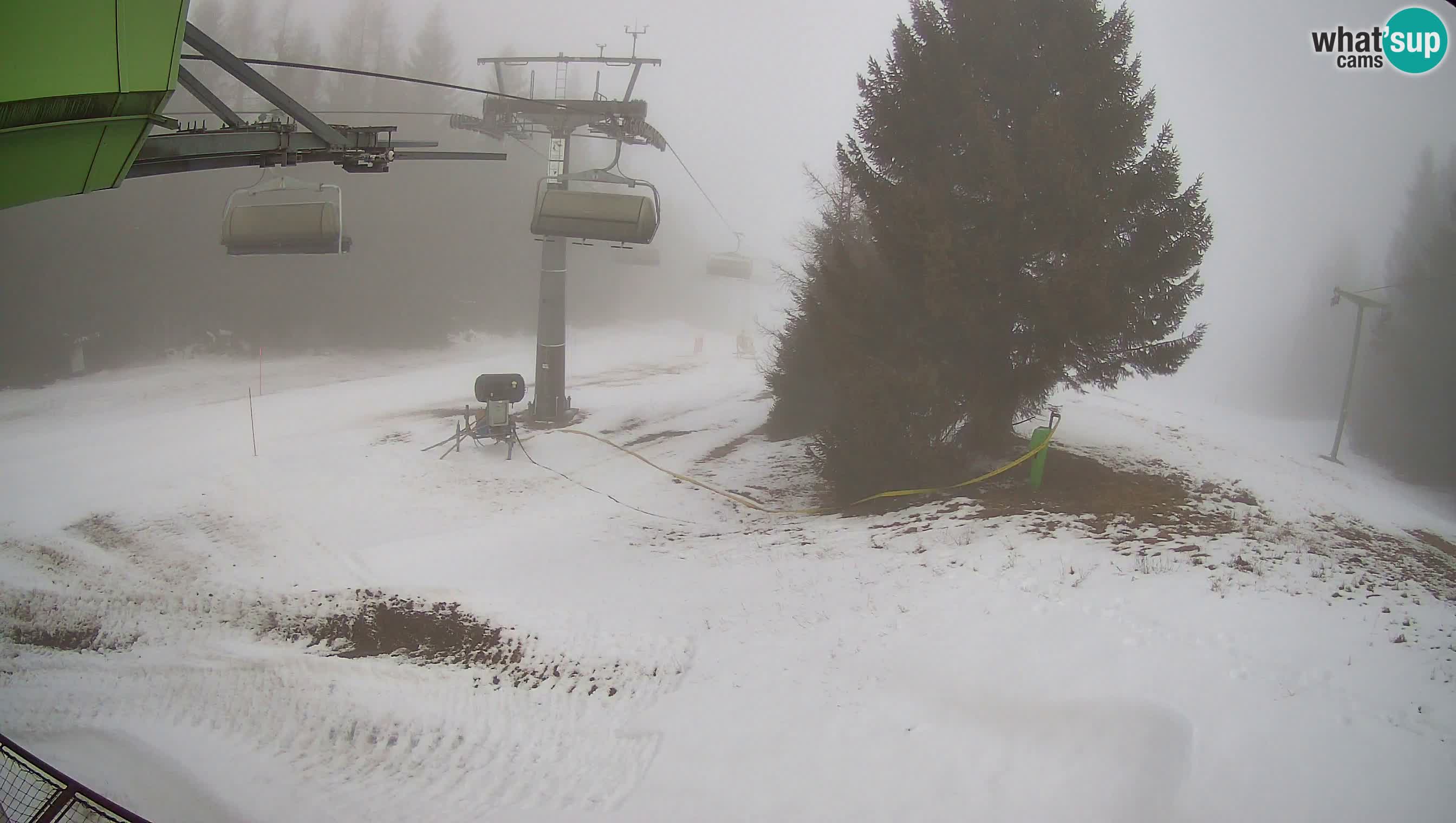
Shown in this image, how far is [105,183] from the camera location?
12.5 feet

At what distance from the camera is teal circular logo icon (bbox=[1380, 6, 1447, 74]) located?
8.97 metres

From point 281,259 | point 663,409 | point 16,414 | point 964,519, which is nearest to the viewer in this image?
point 964,519

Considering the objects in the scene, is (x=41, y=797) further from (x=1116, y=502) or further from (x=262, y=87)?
(x=1116, y=502)

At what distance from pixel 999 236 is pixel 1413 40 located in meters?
5.71

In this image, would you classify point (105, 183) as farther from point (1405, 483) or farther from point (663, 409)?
point (1405, 483)

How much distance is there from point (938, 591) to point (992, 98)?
7.80 meters

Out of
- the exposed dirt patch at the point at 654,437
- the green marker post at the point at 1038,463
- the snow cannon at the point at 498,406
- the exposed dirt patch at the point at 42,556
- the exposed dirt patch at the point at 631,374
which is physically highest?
the green marker post at the point at 1038,463

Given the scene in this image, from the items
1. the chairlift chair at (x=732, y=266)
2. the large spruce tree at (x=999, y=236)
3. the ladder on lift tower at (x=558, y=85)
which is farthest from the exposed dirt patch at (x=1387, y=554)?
the chairlift chair at (x=732, y=266)

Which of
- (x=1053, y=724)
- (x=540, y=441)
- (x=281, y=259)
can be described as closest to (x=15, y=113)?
(x=1053, y=724)

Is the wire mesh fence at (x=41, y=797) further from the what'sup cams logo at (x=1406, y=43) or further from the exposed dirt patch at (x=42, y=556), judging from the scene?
the what'sup cams logo at (x=1406, y=43)

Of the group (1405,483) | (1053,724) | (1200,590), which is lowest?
(1405,483)

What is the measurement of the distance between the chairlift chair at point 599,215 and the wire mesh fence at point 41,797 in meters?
8.14

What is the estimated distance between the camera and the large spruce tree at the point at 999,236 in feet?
31.4

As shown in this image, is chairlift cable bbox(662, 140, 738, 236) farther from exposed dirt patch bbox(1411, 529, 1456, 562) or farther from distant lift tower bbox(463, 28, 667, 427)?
exposed dirt patch bbox(1411, 529, 1456, 562)
